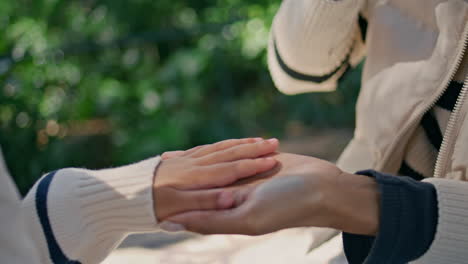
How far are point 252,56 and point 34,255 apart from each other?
10.4ft

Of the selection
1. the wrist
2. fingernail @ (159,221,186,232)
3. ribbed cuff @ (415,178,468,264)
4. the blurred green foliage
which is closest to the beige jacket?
ribbed cuff @ (415,178,468,264)

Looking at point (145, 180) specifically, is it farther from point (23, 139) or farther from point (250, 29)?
point (250, 29)

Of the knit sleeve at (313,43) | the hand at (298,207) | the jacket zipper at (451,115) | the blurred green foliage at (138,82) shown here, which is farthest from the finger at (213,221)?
the blurred green foliage at (138,82)

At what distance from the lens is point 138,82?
12.5 feet

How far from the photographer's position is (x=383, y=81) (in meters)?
1.33

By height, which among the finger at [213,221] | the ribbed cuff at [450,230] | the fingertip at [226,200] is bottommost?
the ribbed cuff at [450,230]

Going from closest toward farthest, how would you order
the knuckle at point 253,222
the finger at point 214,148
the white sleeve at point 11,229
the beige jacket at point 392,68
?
the white sleeve at point 11,229 < the knuckle at point 253,222 < the beige jacket at point 392,68 < the finger at point 214,148

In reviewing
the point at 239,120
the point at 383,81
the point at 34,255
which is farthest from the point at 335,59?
the point at 239,120

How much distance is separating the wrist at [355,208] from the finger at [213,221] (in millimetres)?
159

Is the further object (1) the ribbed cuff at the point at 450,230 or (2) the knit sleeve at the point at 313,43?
(2) the knit sleeve at the point at 313,43

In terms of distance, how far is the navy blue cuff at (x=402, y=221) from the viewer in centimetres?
95

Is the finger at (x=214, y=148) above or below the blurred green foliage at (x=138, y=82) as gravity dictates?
above

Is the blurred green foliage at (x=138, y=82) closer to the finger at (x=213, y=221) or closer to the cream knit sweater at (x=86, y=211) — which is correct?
the cream knit sweater at (x=86, y=211)

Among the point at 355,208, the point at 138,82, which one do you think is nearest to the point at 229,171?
the point at 355,208
